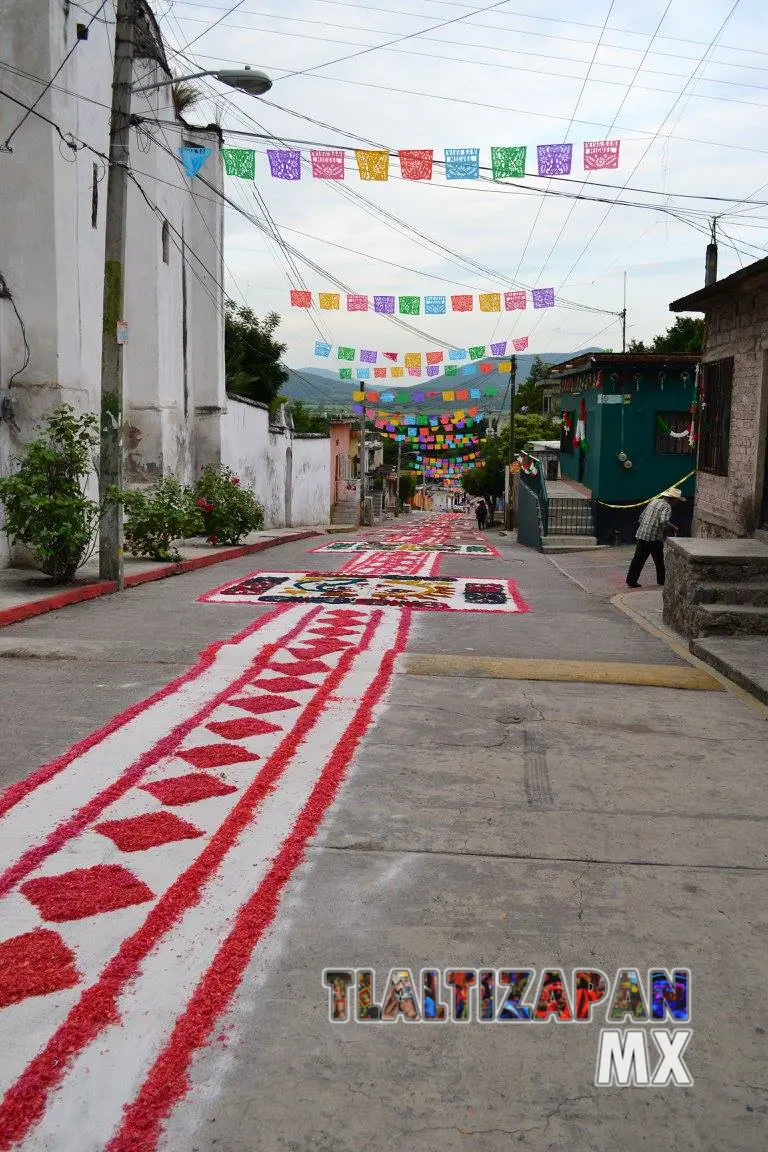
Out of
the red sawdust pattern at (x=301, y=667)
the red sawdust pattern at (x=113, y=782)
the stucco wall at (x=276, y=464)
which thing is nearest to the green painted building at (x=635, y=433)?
the stucco wall at (x=276, y=464)

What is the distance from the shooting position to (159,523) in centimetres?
1392

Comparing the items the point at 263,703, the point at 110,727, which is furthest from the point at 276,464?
the point at 110,727

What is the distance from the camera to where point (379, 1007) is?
2.75 m

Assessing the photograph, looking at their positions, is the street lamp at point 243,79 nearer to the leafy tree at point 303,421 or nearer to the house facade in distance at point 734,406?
the house facade in distance at point 734,406

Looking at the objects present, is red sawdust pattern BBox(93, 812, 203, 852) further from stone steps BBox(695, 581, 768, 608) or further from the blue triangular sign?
the blue triangular sign

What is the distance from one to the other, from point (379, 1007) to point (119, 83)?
1106cm

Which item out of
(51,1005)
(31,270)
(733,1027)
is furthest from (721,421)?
(51,1005)

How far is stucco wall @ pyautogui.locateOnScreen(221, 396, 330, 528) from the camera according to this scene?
2405 cm

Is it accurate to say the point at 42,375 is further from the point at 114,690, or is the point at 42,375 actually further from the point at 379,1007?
the point at 379,1007

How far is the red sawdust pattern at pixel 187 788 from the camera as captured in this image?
14.4ft

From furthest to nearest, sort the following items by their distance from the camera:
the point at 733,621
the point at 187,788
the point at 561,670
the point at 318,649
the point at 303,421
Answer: the point at 303,421
the point at 733,621
the point at 318,649
the point at 561,670
the point at 187,788

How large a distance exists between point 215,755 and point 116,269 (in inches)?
306

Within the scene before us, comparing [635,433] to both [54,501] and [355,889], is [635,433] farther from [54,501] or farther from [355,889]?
[355,889]

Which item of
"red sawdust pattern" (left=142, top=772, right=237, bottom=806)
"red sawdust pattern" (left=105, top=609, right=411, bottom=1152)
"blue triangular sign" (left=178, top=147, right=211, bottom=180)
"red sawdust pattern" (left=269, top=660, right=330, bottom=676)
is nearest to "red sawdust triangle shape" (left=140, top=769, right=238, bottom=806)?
"red sawdust pattern" (left=142, top=772, right=237, bottom=806)
